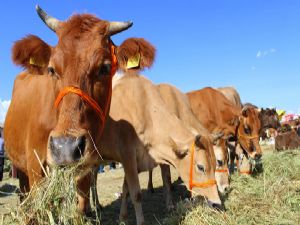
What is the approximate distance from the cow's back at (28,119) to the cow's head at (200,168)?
255 cm

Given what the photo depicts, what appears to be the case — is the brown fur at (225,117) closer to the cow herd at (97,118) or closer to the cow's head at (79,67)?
the cow herd at (97,118)

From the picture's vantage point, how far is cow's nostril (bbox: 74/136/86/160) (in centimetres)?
355

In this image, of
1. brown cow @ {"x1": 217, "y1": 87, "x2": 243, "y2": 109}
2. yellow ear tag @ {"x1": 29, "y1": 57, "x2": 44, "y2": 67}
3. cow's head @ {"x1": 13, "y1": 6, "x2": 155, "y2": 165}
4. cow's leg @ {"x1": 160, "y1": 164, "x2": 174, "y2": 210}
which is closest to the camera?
cow's head @ {"x1": 13, "y1": 6, "x2": 155, "y2": 165}

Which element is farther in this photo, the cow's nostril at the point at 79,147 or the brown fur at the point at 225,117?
the brown fur at the point at 225,117

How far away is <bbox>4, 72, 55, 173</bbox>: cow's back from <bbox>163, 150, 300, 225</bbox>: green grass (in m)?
2.35

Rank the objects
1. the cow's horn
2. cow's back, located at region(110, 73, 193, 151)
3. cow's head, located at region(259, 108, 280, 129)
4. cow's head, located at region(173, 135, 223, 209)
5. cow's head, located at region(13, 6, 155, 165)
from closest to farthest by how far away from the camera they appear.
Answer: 1. cow's head, located at region(13, 6, 155, 165)
2. the cow's horn
3. cow's head, located at region(173, 135, 223, 209)
4. cow's back, located at region(110, 73, 193, 151)
5. cow's head, located at region(259, 108, 280, 129)

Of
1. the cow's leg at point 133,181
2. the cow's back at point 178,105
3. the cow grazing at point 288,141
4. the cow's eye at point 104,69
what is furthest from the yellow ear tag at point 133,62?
the cow grazing at point 288,141

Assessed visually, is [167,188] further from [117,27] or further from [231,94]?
[231,94]

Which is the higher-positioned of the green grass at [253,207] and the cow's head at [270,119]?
the cow's head at [270,119]

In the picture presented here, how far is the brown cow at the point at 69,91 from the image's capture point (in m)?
3.68

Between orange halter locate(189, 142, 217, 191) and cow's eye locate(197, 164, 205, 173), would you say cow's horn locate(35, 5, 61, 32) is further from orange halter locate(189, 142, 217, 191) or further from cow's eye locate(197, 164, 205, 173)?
cow's eye locate(197, 164, 205, 173)

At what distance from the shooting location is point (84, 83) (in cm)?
396

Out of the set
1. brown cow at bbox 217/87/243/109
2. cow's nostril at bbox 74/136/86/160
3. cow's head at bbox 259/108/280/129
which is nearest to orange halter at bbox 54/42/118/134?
cow's nostril at bbox 74/136/86/160

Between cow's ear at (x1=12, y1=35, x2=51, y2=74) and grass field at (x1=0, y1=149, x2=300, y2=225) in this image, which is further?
grass field at (x1=0, y1=149, x2=300, y2=225)
